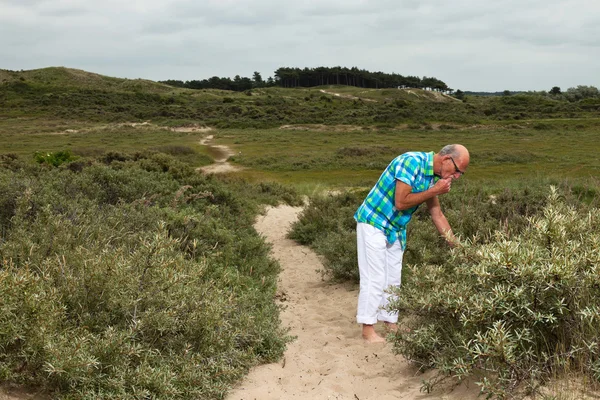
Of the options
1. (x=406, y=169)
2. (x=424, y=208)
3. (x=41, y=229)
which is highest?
(x=406, y=169)

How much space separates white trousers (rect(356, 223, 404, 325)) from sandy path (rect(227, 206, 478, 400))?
35 centimetres

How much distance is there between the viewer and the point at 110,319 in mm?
4027

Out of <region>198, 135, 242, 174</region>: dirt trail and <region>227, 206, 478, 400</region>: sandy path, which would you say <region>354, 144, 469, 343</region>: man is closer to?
<region>227, 206, 478, 400</region>: sandy path

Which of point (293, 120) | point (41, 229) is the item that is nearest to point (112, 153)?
point (41, 229)

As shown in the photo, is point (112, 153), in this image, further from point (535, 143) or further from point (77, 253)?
point (535, 143)

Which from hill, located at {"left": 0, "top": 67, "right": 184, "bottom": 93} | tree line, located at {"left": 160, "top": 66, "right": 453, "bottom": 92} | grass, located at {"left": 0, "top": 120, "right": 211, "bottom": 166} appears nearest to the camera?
grass, located at {"left": 0, "top": 120, "right": 211, "bottom": 166}

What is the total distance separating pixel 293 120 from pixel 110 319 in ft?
161

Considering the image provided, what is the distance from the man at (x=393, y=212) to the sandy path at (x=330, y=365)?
44 cm

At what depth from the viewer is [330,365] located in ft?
16.7

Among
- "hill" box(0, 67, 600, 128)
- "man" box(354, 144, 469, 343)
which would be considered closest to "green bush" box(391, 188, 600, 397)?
"man" box(354, 144, 469, 343)

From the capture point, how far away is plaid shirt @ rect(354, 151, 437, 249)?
513 centimetres

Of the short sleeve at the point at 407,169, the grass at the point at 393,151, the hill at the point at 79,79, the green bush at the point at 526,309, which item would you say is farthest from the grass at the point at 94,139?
A: the hill at the point at 79,79

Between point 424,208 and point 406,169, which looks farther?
point 424,208

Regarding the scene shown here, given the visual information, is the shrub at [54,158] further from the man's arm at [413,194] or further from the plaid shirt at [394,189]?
the man's arm at [413,194]
